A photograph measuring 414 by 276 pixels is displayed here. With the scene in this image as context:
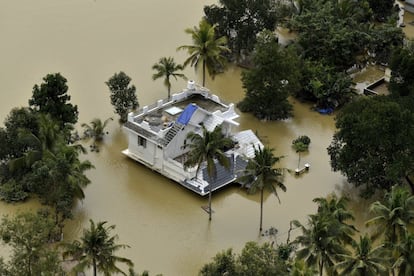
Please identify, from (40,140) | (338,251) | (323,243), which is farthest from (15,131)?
(338,251)

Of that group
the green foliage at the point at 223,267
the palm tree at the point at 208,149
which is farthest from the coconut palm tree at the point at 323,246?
the palm tree at the point at 208,149

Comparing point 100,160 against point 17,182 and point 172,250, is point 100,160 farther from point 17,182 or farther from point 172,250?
point 172,250

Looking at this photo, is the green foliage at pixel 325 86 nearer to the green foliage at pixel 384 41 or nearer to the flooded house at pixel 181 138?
the green foliage at pixel 384 41

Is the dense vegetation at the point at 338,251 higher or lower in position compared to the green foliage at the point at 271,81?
higher

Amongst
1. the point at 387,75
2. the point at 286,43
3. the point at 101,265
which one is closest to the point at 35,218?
the point at 101,265

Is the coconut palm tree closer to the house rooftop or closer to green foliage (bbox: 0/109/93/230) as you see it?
green foliage (bbox: 0/109/93/230)

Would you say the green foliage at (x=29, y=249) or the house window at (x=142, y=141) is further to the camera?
the house window at (x=142, y=141)

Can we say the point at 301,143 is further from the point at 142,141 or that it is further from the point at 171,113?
the point at 142,141
